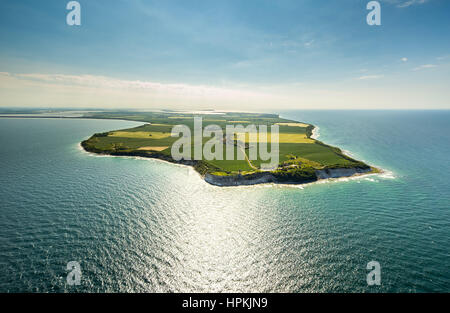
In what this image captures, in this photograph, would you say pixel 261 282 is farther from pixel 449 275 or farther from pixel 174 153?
pixel 174 153

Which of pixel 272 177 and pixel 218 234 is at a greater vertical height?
pixel 272 177

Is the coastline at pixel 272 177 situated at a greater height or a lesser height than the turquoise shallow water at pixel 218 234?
greater

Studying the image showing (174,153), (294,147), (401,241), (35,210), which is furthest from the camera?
(294,147)

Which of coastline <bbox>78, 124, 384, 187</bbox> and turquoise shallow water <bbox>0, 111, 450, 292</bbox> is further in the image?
coastline <bbox>78, 124, 384, 187</bbox>

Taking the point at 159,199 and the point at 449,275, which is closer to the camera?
the point at 449,275

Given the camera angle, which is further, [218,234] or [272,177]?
[272,177]

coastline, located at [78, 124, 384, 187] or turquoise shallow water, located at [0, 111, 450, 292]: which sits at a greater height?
coastline, located at [78, 124, 384, 187]
